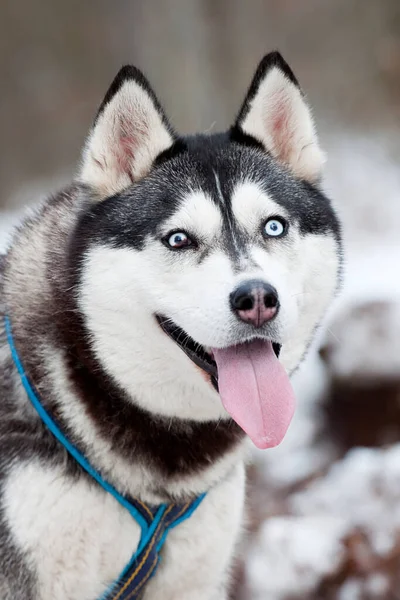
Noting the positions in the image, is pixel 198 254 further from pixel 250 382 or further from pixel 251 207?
pixel 250 382

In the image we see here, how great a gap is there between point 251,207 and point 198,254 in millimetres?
213

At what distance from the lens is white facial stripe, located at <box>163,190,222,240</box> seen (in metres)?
2.04

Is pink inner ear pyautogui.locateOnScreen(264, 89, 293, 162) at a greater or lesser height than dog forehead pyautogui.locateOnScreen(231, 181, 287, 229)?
greater

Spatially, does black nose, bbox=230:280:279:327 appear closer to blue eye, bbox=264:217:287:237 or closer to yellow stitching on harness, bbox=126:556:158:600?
blue eye, bbox=264:217:287:237

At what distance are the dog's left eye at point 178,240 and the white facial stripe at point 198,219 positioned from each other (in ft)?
0.05

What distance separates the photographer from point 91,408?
2.17 metres

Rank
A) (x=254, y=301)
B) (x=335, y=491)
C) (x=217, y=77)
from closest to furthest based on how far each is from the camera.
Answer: (x=254, y=301) → (x=335, y=491) → (x=217, y=77)

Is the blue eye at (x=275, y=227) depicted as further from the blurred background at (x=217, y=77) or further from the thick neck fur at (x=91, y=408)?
the blurred background at (x=217, y=77)

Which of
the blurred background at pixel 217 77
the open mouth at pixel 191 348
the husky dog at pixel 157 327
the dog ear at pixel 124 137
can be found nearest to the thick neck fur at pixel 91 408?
the husky dog at pixel 157 327

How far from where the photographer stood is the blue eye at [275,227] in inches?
82.5

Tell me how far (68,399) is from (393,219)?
6388 millimetres

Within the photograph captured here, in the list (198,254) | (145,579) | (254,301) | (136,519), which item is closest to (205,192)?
(198,254)

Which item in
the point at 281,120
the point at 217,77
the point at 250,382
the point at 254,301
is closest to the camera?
the point at 254,301

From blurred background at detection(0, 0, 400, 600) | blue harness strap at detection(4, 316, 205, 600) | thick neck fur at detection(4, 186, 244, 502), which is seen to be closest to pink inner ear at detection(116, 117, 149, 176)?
thick neck fur at detection(4, 186, 244, 502)
